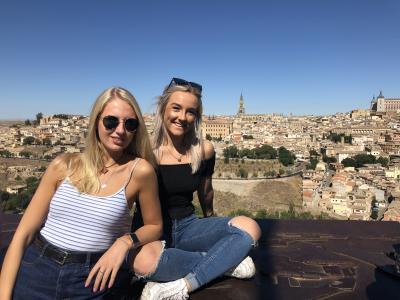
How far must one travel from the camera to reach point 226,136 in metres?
48.5

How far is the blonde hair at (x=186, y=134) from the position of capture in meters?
1.50

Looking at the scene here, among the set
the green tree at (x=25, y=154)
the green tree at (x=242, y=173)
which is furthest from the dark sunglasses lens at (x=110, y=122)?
the green tree at (x=25, y=154)

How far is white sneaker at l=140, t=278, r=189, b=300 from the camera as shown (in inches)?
47.9

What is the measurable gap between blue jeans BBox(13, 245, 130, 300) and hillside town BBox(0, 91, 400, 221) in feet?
30.0

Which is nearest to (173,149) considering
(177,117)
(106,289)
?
(177,117)

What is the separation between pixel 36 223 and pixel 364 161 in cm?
3642

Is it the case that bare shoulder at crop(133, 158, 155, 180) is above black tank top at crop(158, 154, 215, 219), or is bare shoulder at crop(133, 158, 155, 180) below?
above

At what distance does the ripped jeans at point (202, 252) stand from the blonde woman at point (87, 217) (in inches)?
6.0

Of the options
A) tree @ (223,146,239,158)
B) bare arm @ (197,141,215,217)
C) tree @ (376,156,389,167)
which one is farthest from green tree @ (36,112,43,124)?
bare arm @ (197,141,215,217)

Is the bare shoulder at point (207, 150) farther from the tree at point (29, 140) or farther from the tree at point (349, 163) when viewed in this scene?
the tree at point (29, 140)

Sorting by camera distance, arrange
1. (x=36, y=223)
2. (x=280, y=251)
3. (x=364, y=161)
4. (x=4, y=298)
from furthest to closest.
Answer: (x=364, y=161), (x=280, y=251), (x=36, y=223), (x=4, y=298)

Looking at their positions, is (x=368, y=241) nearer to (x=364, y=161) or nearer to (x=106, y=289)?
(x=106, y=289)

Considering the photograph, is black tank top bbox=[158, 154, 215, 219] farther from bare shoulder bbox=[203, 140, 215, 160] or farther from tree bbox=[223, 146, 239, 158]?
tree bbox=[223, 146, 239, 158]

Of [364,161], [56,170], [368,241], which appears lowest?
[364,161]
